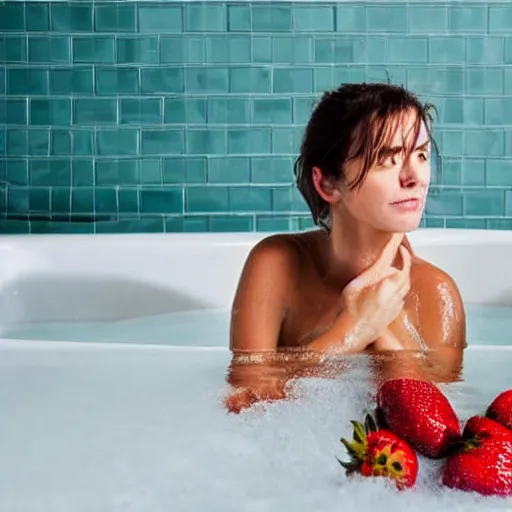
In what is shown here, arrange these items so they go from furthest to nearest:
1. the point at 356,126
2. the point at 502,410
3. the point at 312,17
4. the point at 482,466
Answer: the point at 312,17
the point at 356,126
the point at 502,410
the point at 482,466

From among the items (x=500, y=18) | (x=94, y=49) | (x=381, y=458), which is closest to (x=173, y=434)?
(x=381, y=458)

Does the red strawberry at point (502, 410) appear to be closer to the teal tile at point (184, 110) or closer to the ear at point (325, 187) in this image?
the ear at point (325, 187)

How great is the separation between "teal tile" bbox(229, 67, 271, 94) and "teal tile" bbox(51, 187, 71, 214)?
0.47m

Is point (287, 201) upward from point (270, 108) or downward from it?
downward

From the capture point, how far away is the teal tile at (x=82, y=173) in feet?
8.27

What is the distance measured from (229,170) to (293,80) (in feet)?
0.87

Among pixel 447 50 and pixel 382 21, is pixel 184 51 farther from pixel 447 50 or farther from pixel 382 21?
pixel 447 50

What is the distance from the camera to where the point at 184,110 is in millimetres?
2496

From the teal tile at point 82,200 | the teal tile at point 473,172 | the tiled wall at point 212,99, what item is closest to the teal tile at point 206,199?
the tiled wall at point 212,99

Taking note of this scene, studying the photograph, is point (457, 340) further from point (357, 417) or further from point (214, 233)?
point (214, 233)

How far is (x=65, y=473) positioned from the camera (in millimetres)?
881

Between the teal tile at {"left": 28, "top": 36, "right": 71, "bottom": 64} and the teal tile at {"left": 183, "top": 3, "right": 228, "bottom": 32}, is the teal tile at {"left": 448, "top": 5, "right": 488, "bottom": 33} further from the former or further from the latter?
the teal tile at {"left": 28, "top": 36, "right": 71, "bottom": 64}

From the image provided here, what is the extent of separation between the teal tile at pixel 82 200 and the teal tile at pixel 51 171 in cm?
3

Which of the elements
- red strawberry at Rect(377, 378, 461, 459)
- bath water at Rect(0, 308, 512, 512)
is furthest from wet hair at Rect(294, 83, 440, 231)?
red strawberry at Rect(377, 378, 461, 459)
